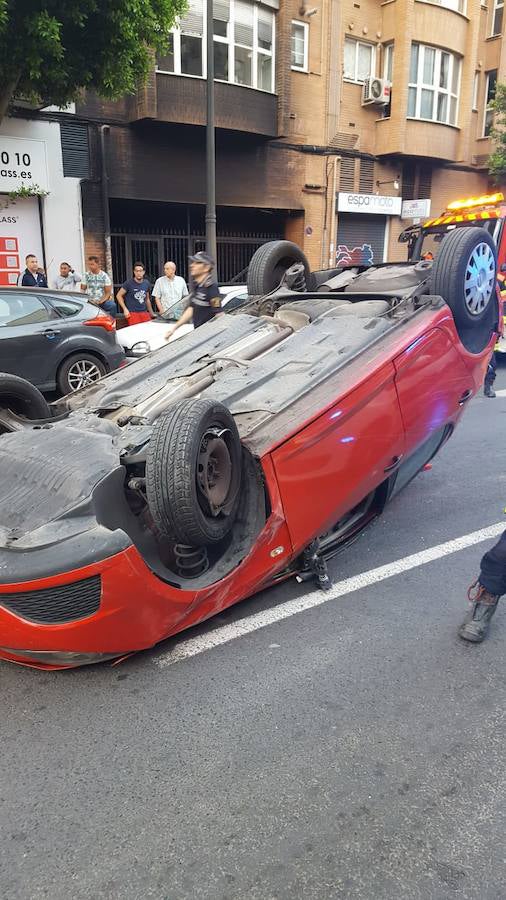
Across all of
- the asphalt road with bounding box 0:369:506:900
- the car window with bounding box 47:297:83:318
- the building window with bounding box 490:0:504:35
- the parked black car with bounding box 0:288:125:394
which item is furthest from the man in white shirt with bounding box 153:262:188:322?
the building window with bounding box 490:0:504:35

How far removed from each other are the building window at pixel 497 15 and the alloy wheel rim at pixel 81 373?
71.2ft

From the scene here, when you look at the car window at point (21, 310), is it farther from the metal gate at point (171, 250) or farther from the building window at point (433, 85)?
the building window at point (433, 85)

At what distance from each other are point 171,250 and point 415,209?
7882 mm

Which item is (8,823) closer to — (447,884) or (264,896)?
(264,896)

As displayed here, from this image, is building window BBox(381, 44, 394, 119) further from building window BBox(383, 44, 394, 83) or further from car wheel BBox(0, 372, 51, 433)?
car wheel BBox(0, 372, 51, 433)

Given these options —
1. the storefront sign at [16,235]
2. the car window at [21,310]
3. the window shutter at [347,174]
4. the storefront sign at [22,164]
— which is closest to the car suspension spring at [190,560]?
the car window at [21,310]

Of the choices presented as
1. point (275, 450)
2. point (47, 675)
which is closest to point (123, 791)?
point (47, 675)

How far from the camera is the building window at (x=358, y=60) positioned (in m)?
18.8

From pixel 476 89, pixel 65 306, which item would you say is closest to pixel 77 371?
pixel 65 306

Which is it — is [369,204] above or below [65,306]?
above

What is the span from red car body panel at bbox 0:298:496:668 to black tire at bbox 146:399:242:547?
0.25 m

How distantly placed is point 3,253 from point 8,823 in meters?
13.0

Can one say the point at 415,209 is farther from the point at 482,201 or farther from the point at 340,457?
the point at 340,457

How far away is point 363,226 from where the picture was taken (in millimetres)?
20047
